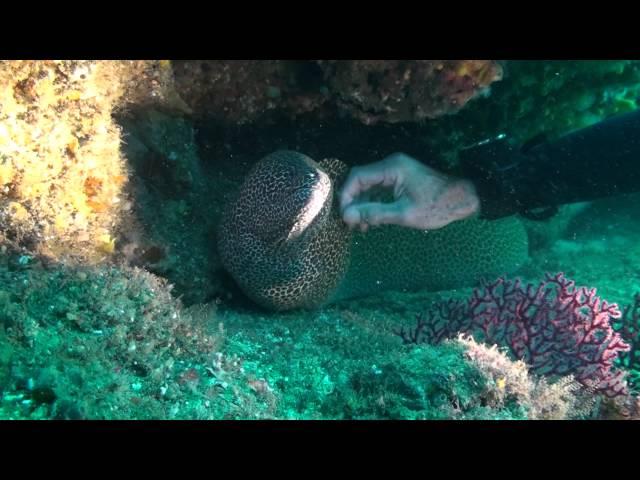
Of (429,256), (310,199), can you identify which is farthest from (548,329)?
(310,199)

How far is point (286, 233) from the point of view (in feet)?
14.0

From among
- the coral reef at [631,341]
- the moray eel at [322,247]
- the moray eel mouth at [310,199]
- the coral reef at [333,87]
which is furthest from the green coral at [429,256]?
the coral reef at [333,87]

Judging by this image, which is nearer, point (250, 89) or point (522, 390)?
point (522, 390)

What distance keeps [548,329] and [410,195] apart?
177 cm

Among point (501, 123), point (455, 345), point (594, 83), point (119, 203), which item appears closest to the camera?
point (455, 345)

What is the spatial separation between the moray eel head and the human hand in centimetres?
27

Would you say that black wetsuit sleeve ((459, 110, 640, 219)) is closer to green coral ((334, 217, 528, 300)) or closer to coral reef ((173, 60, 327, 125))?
green coral ((334, 217, 528, 300))

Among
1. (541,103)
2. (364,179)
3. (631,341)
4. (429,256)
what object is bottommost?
(631,341)

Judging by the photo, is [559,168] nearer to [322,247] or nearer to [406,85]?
[406,85]

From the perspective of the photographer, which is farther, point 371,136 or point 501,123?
point 501,123

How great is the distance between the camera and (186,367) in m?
2.67

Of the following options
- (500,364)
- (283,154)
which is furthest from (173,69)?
(500,364)

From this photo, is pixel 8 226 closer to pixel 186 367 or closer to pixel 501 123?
pixel 186 367
